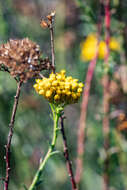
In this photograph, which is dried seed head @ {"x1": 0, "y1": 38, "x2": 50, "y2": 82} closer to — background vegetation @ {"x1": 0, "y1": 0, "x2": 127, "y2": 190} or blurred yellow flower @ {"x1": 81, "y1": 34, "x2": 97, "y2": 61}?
background vegetation @ {"x1": 0, "y1": 0, "x2": 127, "y2": 190}

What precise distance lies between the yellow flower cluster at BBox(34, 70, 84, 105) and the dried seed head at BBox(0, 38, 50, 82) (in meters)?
0.04

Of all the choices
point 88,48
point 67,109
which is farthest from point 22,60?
point 67,109

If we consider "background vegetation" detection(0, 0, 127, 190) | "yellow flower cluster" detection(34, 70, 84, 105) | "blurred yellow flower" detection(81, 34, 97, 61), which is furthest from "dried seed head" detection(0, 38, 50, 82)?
"blurred yellow flower" detection(81, 34, 97, 61)

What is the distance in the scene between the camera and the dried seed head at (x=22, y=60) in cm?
100

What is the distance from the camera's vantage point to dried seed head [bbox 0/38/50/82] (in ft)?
3.30

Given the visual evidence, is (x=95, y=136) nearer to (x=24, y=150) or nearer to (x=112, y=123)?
(x=112, y=123)

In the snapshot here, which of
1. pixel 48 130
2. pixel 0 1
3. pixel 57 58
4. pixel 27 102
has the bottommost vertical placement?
pixel 48 130

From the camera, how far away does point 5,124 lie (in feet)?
8.43

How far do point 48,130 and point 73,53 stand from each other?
3.74 feet

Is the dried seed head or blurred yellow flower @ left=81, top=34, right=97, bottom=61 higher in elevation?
blurred yellow flower @ left=81, top=34, right=97, bottom=61

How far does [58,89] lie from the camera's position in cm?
103

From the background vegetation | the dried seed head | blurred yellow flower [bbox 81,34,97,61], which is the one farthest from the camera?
blurred yellow flower [bbox 81,34,97,61]

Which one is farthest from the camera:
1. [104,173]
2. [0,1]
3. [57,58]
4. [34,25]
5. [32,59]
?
[34,25]

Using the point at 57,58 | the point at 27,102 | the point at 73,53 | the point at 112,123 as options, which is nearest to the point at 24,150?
the point at 27,102
